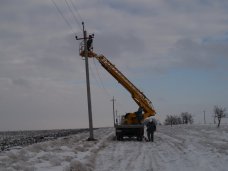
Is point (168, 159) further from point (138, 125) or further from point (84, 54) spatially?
point (84, 54)

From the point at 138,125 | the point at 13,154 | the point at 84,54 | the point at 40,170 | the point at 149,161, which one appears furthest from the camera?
the point at 84,54

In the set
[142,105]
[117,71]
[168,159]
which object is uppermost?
[117,71]

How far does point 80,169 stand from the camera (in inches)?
546

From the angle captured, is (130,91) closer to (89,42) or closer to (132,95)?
(132,95)

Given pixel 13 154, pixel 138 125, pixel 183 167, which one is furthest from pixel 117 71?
pixel 183 167

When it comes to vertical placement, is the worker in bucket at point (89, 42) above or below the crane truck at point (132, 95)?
above

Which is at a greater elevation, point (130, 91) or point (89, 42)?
point (89, 42)

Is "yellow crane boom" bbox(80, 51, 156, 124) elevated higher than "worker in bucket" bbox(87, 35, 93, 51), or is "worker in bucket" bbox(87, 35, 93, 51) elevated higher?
→ "worker in bucket" bbox(87, 35, 93, 51)

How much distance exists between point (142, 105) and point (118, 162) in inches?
854

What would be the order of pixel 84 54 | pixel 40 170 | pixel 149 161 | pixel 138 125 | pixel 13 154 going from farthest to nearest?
pixel 84 54 < pixel 138 125 < pixel 13 154 < pixel 149 161 < pixel 40 170

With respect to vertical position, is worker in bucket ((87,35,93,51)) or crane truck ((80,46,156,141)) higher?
worker in bucket ((87,35,93,51))

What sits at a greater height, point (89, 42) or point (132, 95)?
point (89, 42)

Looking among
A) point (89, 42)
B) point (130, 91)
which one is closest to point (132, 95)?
point (130, 91)

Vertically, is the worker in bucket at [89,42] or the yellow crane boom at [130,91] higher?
the worker in bucket at [89,42]
